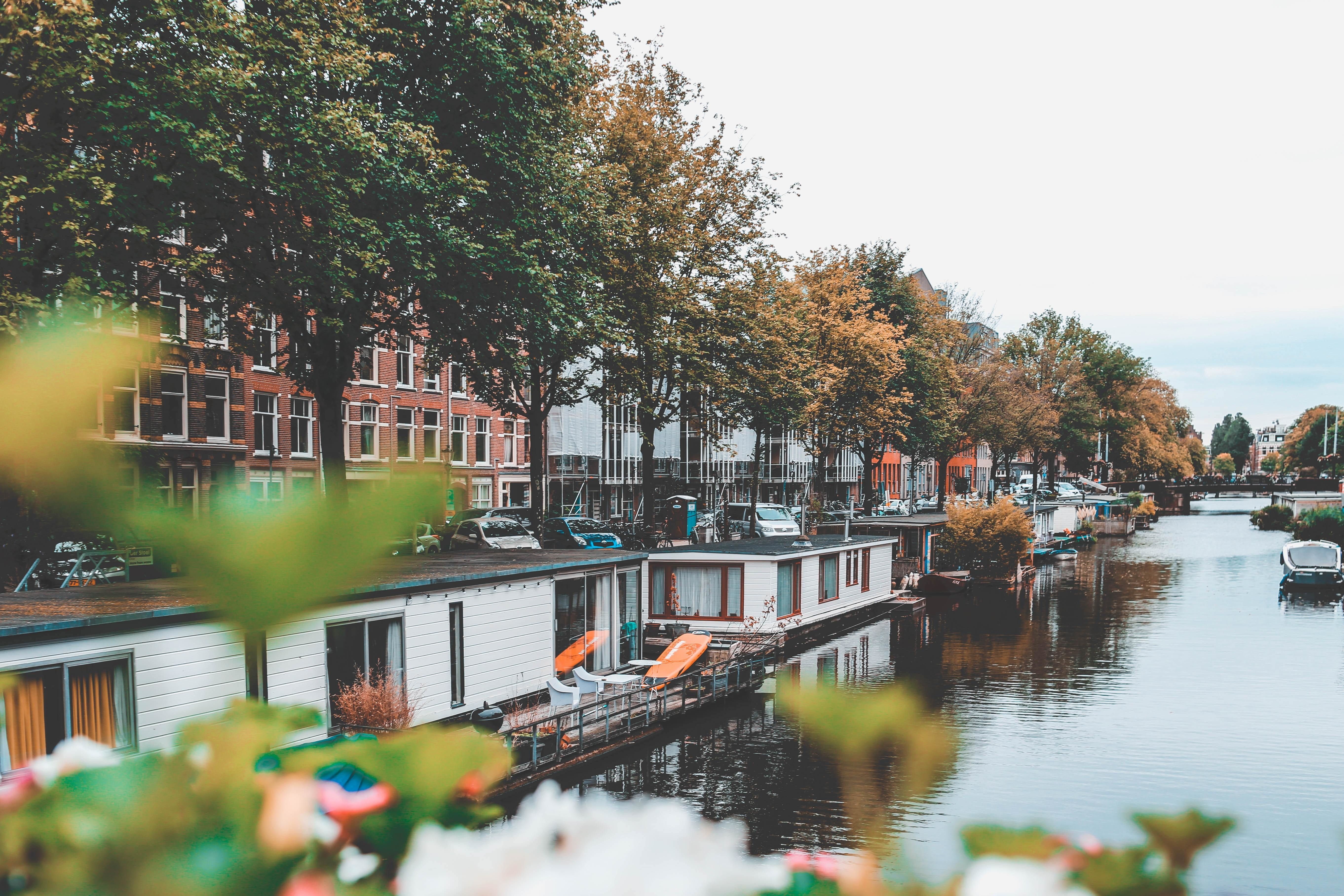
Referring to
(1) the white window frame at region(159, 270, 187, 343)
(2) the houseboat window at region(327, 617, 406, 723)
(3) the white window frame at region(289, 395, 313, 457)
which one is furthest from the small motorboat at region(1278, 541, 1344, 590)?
(1) the white window frame at region(159, 270, 187, 343)

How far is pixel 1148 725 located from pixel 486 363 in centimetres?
1932

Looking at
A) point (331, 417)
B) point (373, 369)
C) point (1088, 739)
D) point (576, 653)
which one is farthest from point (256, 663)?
point (373, 369)

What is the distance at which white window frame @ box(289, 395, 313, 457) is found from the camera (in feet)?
139

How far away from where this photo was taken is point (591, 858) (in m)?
1.03

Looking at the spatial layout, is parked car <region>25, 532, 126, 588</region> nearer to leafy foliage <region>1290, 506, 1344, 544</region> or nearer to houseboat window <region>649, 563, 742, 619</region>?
houseboat window <region>649, 563, 742, 619</region>

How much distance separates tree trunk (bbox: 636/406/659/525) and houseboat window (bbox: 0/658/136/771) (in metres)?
24.4

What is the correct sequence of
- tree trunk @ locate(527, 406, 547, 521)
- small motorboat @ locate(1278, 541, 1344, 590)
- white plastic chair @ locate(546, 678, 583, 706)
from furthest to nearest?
1. small motorboat @ locate(1278, 541, 1344, 590)
2. tree trunk @ locate(527, 406, 547, 521)
3. white plastic chair @ locate(546, 678, 583, 706)

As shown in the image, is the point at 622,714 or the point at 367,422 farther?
the point at 367,422

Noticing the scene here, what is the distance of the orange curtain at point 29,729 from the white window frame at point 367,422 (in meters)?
34.9

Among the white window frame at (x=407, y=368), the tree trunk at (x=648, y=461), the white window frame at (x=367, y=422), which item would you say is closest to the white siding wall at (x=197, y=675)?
the tree trunk at (x=648, y=461)

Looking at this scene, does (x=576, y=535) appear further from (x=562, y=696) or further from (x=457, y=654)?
(x=457, y=654)

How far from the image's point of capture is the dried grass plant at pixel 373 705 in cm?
1437

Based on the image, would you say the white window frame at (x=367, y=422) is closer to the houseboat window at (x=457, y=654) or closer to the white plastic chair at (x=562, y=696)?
the white plastic chair at (x=562, y=696)

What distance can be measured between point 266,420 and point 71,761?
143ft
